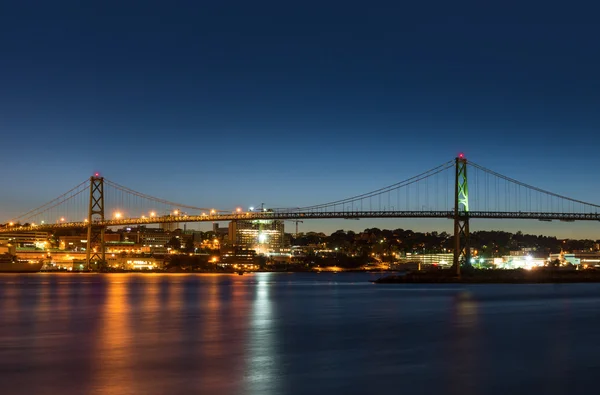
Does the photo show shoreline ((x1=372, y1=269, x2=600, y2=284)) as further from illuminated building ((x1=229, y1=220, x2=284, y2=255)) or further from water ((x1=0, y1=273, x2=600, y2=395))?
illuminated building ((x1=229, y1=220, x2=284, y2=255))

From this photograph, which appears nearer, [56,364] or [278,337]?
[56,364]

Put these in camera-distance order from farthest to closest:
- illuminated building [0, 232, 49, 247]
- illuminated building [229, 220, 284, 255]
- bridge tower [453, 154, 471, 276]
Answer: illuminated building [229, 220, 284, 255] < illuminated building [0, 232, 49, 247] < bridge tower [453, 154, 471, 276]

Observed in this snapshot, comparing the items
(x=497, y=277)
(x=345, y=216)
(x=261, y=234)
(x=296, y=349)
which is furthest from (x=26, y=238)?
(x=296, y=349)

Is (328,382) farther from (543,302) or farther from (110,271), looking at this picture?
(110,271)

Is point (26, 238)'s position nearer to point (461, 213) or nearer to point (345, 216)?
point (345, 216)

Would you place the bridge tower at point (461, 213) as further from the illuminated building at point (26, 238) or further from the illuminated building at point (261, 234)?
the illuminated building at point (261, 234)

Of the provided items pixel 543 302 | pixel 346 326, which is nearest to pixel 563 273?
pixel 543 302

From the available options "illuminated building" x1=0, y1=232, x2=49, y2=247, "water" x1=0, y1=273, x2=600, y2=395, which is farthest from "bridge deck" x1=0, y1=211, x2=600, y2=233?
"illuminated building" x1=0, y1=232, x2=49, y2=247
